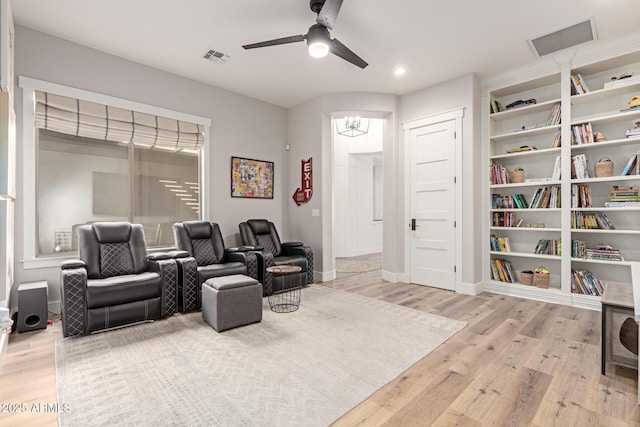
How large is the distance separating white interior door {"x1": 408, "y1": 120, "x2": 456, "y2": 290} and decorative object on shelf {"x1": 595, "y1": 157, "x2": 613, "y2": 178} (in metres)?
1.56

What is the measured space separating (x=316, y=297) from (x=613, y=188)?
3.76 meters

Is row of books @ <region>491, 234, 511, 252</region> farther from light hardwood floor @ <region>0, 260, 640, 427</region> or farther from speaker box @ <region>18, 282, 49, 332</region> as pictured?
speaker box @ <region>18, 282, 49, 332</region>

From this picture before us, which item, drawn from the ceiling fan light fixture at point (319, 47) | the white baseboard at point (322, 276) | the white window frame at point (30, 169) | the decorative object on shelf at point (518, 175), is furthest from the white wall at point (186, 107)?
the decorative object on shelf at point (518, 175)

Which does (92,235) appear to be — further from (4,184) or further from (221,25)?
(221,25)

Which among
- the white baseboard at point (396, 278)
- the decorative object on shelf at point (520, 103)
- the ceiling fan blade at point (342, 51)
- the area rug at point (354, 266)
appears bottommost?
the area rug at point (354, 266)

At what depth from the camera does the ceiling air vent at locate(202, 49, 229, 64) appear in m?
3.75

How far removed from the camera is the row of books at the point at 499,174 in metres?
4.35

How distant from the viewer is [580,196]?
369 centimetres

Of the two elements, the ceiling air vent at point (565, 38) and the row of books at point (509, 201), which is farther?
the row of books at point (509, 201)

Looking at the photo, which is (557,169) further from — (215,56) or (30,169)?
(30,169)

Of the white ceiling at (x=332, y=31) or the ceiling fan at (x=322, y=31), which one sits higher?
the white ceiling at (x=332, y=31)

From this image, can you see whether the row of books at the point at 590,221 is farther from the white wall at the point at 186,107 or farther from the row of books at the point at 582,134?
the white wall at the point at 186,107

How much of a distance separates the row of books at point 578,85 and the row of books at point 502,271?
231 cm

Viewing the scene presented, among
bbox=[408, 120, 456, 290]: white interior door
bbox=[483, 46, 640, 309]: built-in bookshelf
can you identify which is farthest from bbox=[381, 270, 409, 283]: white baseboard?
bbox=[483, 46, 640, 309]: built-in bookshelf
